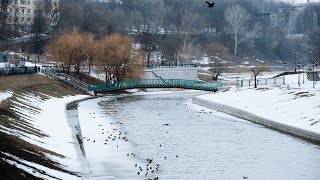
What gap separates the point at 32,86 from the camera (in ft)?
207

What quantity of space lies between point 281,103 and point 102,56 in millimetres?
39351

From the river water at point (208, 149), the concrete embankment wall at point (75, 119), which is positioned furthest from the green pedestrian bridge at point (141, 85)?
the river water at point (208, 149)

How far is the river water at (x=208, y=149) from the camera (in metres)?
27.8

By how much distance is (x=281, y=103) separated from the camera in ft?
173

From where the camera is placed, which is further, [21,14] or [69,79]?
[21,14]

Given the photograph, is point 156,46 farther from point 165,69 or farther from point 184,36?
point 165,69

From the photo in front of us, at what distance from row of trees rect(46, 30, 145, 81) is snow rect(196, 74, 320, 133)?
65.8 ft

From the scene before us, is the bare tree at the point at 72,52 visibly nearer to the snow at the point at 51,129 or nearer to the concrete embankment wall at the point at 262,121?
the concrete embankment wall at the point at 262,121

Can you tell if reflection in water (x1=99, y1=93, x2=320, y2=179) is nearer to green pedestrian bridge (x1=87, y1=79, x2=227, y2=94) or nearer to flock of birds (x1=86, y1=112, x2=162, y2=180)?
flock of birds (x1=86, y1=112, x2=162, y2=180)

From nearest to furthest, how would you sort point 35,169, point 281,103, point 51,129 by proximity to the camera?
1. point 35,169
2. point 51,129
3. point 281,103

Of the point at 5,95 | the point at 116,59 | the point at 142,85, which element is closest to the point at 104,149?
the point at 5,95

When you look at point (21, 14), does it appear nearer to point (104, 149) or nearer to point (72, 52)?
point (72, 52)

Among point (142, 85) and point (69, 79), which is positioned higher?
point (69, 79)

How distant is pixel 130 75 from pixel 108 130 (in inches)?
1762
